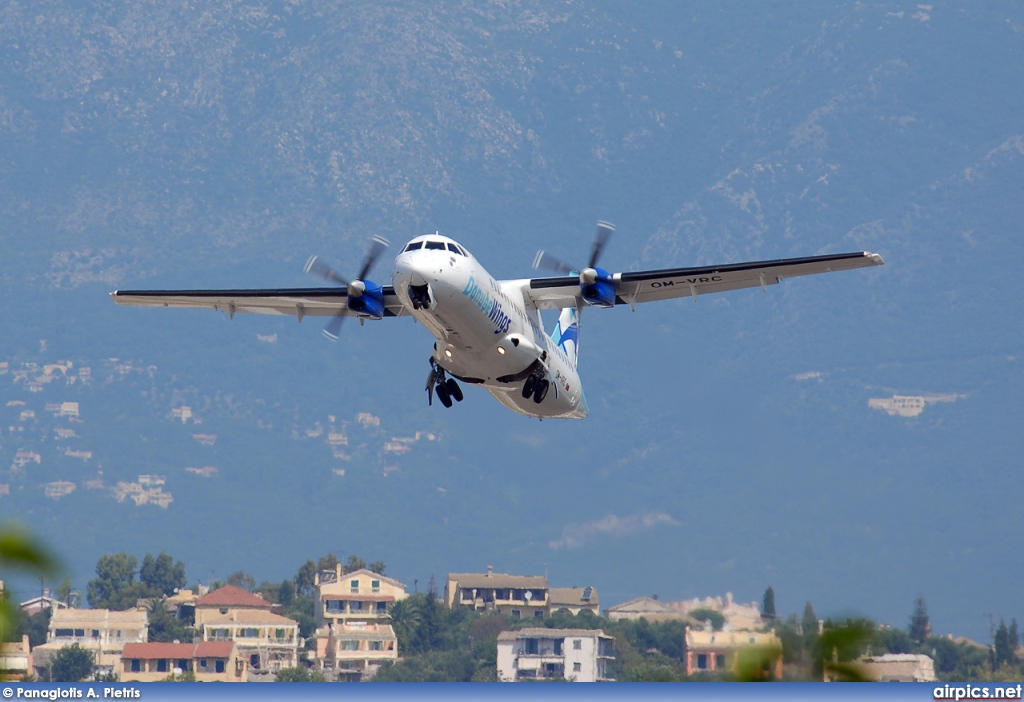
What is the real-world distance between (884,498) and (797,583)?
10807 mm

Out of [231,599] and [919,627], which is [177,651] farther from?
[919,627]

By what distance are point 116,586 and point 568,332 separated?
65151 mm

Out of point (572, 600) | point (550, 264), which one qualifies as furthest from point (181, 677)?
point (550, 264)

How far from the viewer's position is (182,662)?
66.5m

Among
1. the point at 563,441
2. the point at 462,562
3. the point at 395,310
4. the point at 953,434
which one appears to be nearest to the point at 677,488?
the point at 462,562

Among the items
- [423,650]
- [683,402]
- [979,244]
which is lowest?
[423,650]

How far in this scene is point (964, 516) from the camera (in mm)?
118688

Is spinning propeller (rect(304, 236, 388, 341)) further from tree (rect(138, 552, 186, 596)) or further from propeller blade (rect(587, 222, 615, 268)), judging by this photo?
tree (rect(138, 552, 186, 596))

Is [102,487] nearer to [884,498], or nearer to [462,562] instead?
[462,562]

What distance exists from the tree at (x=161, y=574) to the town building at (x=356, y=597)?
1630 centimetres

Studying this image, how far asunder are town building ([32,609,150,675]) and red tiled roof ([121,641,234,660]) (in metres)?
1.32

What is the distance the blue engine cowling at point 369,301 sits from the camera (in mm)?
33237

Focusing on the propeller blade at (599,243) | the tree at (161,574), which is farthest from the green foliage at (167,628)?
the propeller blade at (599,243)

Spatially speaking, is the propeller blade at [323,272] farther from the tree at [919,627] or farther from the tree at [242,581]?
the tree at [242,581]
